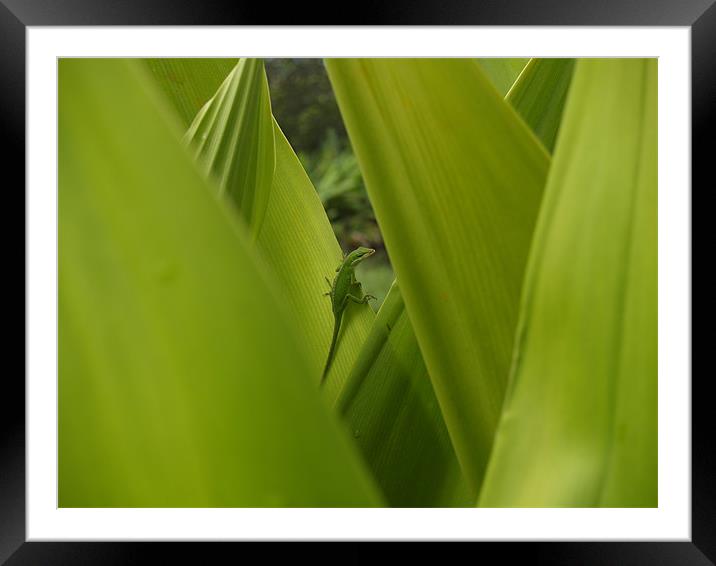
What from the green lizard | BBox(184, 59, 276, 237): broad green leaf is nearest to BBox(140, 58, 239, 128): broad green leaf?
BBox(184, 59, 276, 237): broad green leaf

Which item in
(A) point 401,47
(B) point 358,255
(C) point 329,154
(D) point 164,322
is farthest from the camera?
(C) point 329,154

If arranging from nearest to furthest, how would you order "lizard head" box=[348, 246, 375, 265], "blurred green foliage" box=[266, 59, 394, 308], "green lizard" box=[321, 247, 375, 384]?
"green lizard" box=[321, 247, 375, 384]
"lizard head" box=[348, 246, 375, 265]
"blurred green foliage" box=[266, 59, 394, 308]

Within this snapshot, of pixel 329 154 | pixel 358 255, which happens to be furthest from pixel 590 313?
pixel 329 154

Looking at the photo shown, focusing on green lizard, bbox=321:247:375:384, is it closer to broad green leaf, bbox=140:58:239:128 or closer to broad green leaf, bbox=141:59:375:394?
broad green leaf, bbox=141:59:375:394

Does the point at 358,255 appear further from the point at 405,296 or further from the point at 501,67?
the point at 405,296

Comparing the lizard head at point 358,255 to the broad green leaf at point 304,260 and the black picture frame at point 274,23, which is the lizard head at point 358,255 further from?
the black picture frame at point 274,23

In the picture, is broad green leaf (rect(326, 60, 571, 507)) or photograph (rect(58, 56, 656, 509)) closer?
photograph (rect(58, 56, 656, 509))
